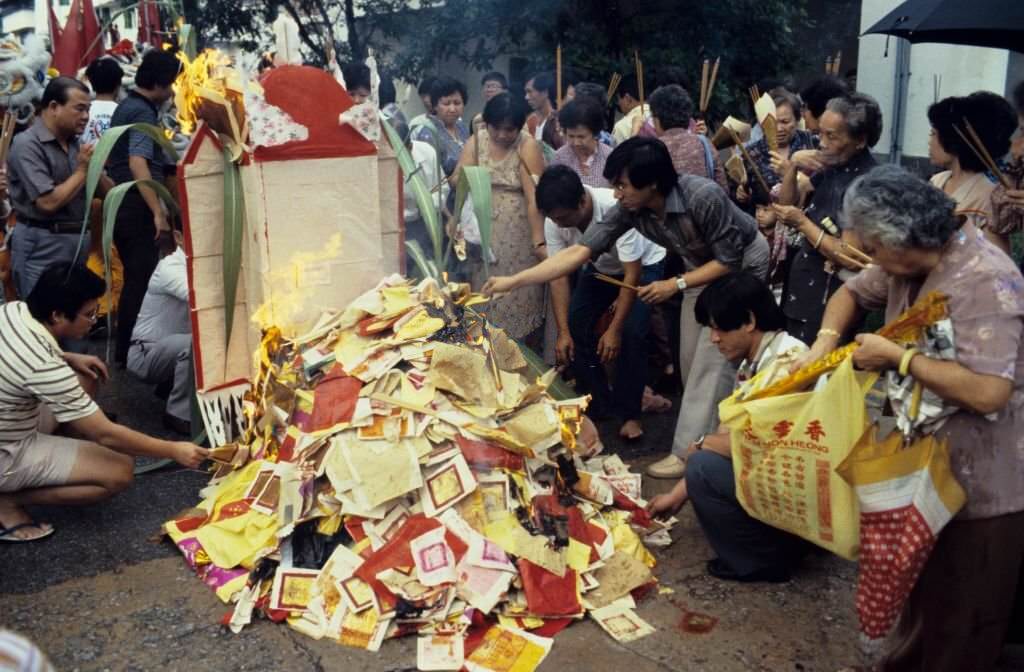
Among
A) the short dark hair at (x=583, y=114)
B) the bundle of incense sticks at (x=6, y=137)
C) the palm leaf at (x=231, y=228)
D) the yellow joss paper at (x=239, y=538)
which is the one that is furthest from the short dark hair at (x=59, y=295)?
the short dark hair at (x=583, y=114)

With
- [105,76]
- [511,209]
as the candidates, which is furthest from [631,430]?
[105,76]

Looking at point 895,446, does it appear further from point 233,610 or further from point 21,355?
point 21,355

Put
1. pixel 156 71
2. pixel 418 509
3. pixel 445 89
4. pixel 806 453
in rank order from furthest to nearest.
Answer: pixel 445 89
pixel 156 71
pixel 418 509
pixel 806 453

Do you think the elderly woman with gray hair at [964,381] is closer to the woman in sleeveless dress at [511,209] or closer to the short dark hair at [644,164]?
the short dark hair at [644,164]

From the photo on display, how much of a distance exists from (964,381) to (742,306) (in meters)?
1.17

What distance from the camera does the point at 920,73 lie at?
11523mm

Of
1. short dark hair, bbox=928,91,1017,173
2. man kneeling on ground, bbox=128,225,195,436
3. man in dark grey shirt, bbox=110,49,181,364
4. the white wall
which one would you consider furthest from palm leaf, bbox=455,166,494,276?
the white wall

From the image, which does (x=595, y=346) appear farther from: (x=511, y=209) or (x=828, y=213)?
(x=828, y=213)

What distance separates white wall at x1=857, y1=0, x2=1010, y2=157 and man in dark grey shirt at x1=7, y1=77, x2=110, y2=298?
8.84 meters

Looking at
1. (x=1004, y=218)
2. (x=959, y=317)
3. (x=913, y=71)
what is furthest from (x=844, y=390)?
(x=913, y=71)

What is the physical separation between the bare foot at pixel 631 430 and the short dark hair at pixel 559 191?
3.82 ft

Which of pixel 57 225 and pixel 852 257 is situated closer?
pixel 852 257

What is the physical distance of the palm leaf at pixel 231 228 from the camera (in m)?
4.07

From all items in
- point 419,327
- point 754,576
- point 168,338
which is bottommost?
point 754,576
